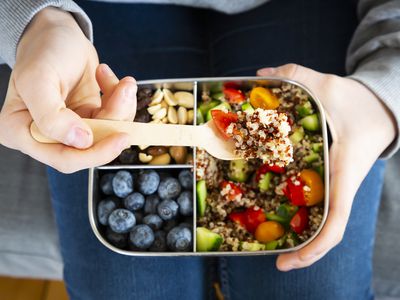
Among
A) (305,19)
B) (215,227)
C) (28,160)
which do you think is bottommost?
(215,227)

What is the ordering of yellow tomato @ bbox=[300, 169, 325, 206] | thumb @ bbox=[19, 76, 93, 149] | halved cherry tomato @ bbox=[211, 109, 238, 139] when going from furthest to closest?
1. yellow tomato @ bbox=[300, 169, 325, 206]
2. halved cherry tomato @ bbox=[211, 109, 238, 139]
3. thumb @ bbox=[19, 76, 93, 149]

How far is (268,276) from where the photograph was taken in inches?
33.6

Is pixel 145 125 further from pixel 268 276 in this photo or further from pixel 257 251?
pixel 268 276

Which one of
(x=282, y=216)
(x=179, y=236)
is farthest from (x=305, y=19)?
(x=179, y=236)

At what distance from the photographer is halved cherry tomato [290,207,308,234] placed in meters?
0.79

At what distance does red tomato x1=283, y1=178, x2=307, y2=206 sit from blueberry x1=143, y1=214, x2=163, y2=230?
9.6 inches

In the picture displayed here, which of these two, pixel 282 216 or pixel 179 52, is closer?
pixel 282 216

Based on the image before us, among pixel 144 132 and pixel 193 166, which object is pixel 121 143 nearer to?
pixel 144 132

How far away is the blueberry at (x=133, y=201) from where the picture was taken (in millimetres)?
820

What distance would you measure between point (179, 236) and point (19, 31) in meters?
0.44

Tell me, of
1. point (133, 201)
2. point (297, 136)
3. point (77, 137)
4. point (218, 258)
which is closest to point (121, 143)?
point (77, 137)

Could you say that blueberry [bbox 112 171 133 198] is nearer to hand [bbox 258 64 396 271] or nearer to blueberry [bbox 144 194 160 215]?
blueberry [bbox 144 194 160 215]

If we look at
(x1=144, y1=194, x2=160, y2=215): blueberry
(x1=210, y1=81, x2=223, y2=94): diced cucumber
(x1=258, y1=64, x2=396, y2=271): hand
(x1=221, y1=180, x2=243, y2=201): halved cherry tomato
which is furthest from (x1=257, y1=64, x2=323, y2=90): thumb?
(x1=144, y1=194, x2=160, y2=215): blueberry

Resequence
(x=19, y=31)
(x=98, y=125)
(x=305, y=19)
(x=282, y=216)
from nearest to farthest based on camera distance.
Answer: (x=98, y=125), (x=19, y=31), (x=282, y=216), (x=305, y=19)
